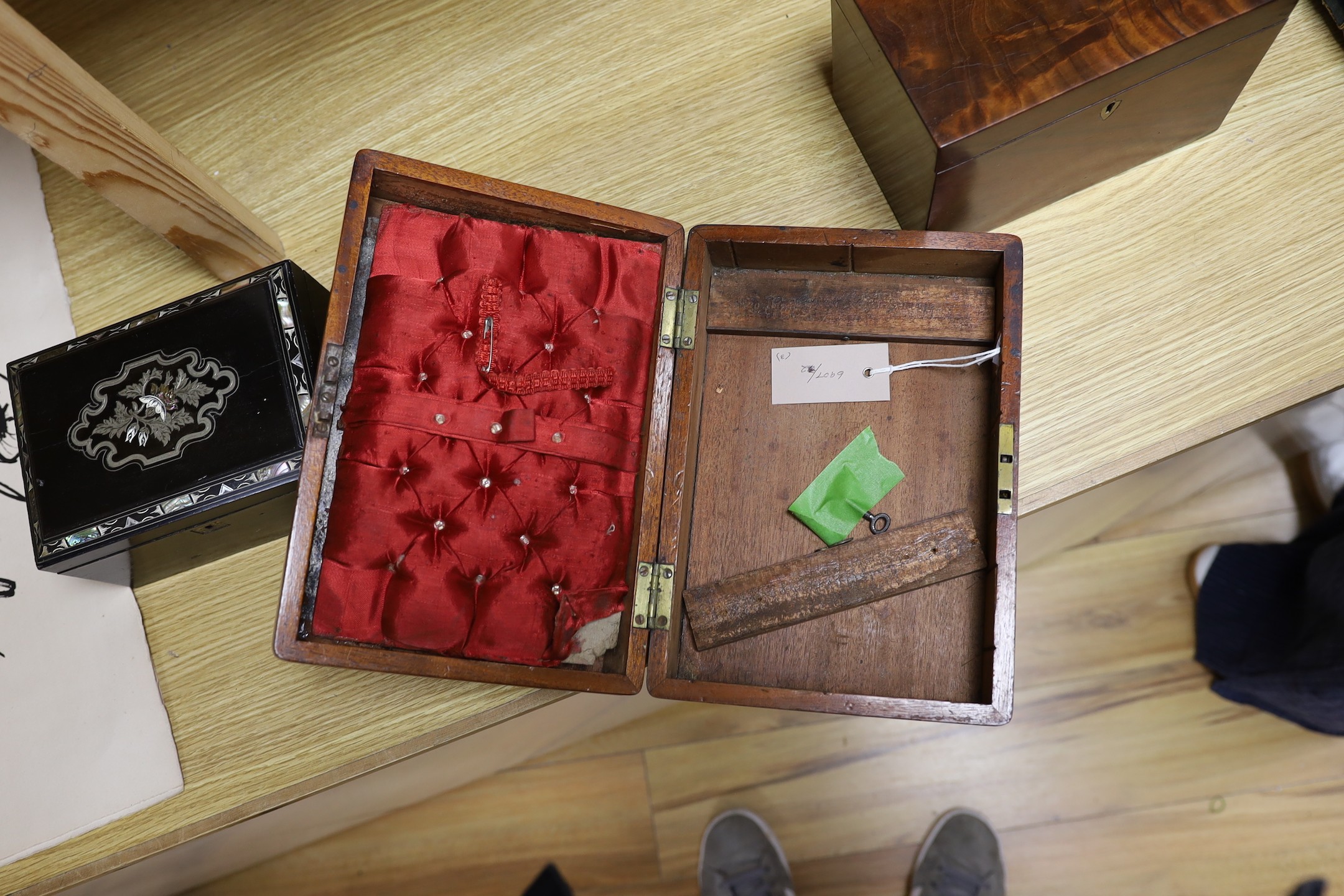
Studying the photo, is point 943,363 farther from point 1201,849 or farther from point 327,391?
point 1201,849

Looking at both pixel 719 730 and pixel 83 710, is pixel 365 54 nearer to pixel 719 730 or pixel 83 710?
pixel 83 710

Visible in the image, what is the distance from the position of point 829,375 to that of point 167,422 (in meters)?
0.82

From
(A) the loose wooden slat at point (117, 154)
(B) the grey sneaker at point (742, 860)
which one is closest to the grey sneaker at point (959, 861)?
(B) the grey sneaker at point (742, 860)

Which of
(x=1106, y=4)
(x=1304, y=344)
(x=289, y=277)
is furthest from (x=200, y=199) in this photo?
(x=1304, y=344)

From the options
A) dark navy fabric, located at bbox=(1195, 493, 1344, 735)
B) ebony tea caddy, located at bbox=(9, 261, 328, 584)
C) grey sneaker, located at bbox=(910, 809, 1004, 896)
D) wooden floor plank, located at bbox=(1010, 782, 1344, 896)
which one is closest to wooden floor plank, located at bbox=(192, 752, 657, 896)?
grey sneaker, located at bbox=(910, 809, 1004, 896)

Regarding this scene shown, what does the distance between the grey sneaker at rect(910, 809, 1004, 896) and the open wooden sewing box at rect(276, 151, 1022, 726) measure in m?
0.76

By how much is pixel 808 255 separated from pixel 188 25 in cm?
107

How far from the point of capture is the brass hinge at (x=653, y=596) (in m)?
0.99

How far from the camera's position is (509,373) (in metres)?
1.07

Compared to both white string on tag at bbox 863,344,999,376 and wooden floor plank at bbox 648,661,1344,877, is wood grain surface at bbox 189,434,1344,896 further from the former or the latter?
white string on tag at bbox 863,344,999,376

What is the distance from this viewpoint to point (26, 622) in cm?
113

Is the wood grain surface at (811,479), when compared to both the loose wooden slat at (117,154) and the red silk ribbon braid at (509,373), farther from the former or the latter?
the loose wooden slat at (117,154)

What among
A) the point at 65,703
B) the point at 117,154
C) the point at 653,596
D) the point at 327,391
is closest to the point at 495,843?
the point at 65,703

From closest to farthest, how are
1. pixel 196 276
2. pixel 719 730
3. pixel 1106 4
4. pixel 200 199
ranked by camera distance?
pixel 1106 4 < pixel 200 199 < pixel 196 276 < pixel 719 730
